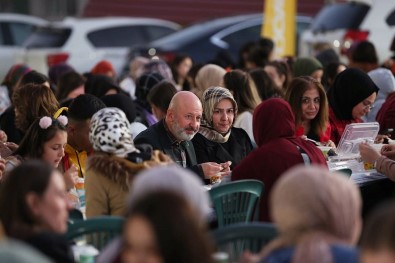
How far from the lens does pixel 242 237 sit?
5.82 meters

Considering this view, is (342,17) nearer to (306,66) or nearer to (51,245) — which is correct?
(306,66)

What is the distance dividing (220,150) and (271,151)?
1.72 metres

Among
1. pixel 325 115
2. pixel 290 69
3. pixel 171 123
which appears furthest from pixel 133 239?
pixel 290 69

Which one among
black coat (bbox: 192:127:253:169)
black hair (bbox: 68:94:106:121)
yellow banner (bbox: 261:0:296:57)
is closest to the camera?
black hair (bbox: 68:94:106:121)

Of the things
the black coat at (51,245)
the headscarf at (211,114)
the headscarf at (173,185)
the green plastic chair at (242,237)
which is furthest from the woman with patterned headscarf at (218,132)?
the headscarf at (173,185)

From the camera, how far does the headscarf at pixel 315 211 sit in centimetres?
484

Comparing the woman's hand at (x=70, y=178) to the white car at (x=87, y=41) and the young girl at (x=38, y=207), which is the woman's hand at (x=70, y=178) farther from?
the white car at (x=87, y=41)

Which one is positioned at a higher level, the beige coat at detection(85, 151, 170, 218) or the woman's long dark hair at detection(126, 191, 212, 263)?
the woman's long dark hair at detection(126, 191, 212, 263)

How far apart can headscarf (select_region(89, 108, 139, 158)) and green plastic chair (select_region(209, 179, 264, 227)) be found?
2.24 ft

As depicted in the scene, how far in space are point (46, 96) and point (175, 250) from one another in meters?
5.40

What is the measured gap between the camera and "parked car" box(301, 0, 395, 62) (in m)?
19.0

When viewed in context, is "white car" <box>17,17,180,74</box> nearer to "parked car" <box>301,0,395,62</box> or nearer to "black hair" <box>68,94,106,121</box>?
"parked car" <box>301,0,395,62</box>

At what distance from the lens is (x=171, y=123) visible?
29.6 feet

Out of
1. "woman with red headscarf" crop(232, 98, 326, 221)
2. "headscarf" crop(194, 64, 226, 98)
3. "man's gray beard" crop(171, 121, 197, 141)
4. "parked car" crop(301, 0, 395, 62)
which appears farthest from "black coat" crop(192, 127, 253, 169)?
"parked car" crop(301, 0, 395, 62)
